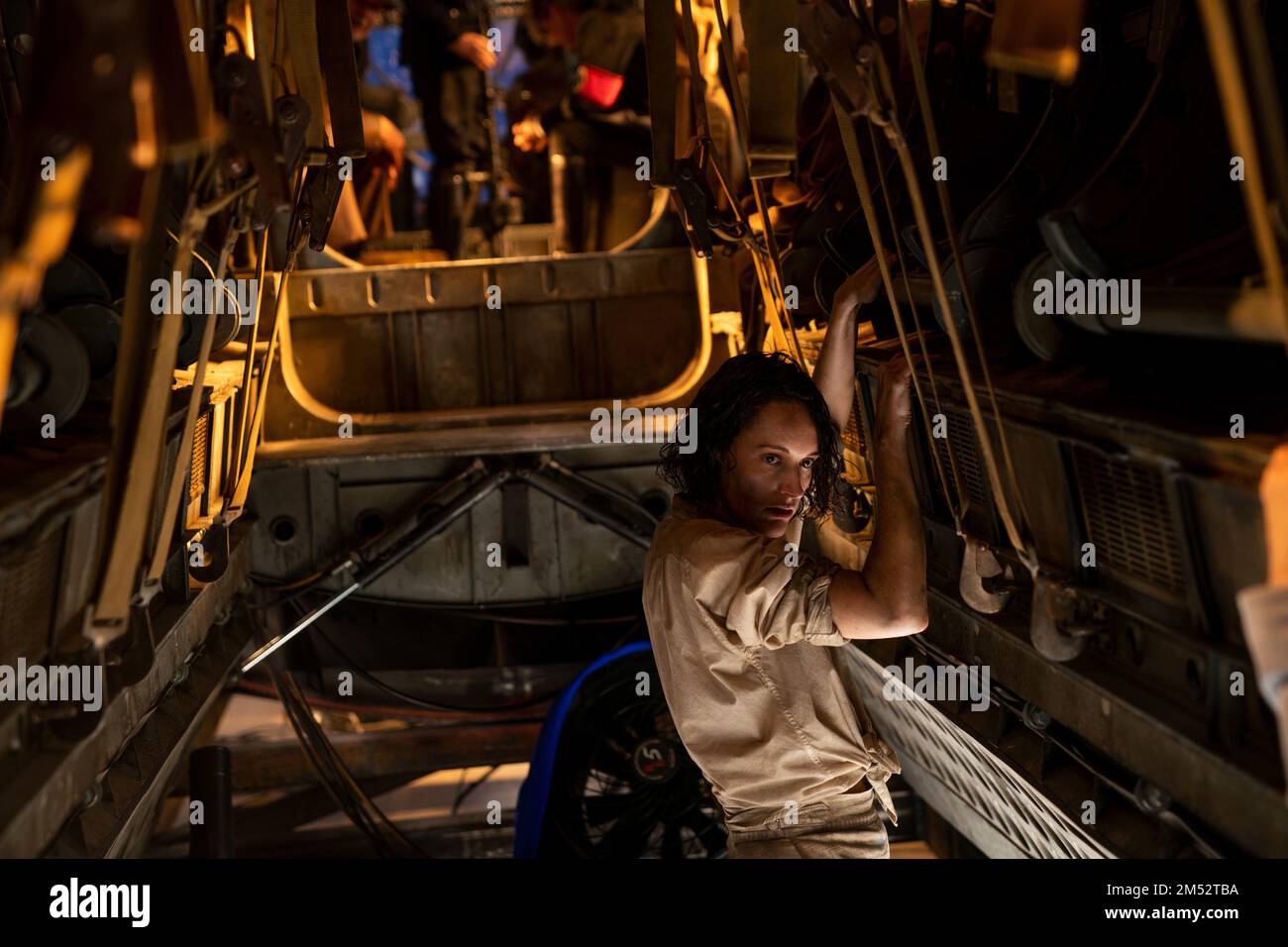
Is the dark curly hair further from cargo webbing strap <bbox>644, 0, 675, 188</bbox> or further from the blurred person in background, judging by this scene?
the blurred person in background

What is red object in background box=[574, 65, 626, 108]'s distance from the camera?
249 inches

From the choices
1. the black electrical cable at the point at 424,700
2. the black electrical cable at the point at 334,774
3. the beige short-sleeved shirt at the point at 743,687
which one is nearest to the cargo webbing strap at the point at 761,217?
the beige short-sleeved shirt at the point at 743,687

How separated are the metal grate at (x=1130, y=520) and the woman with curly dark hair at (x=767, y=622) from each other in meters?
0.34

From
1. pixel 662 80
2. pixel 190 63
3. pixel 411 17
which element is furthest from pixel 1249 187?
pixel 411 17

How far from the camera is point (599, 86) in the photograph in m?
6.33

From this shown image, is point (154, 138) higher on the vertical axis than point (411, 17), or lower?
lower

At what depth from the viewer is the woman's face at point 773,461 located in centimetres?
242

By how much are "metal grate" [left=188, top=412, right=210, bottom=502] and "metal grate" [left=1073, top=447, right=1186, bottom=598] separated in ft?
7.21

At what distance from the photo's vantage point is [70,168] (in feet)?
4.48

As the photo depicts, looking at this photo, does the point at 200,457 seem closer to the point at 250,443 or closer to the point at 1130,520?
the point at 250,443

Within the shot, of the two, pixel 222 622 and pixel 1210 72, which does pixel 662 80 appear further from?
pixel 222 622

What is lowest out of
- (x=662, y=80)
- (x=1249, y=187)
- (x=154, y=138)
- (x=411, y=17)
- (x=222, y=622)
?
(x=222, y=622)

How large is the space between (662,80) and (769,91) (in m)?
0.54
